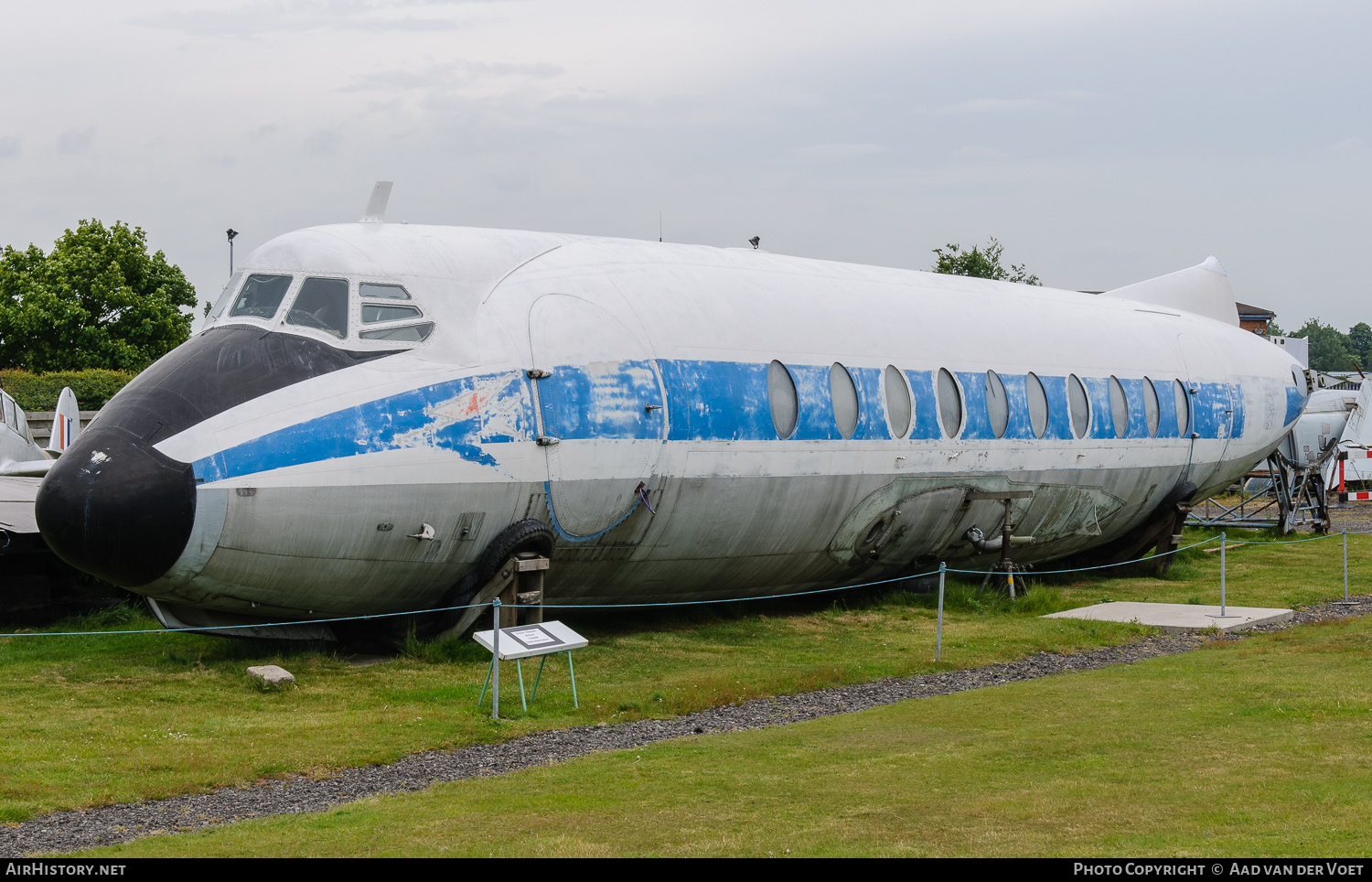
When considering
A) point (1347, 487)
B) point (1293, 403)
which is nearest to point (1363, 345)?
point (1347, 487)

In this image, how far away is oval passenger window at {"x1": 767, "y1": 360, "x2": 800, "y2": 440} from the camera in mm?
15984

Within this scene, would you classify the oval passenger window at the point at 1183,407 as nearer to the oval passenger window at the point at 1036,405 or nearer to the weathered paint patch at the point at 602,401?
the oval passenger window at the point at 1036,405

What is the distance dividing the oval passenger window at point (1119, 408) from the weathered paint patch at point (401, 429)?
10.9 m

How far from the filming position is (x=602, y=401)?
1446 centimetres

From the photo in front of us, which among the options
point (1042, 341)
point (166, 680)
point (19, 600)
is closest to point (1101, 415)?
point (1042, 341)

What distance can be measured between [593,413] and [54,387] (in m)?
39.0

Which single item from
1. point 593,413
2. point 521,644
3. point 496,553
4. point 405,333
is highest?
point 405,333

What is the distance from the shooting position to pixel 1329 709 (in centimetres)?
1203

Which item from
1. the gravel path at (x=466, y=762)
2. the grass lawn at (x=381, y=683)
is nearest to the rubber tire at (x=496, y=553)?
the grass lawn at (x=381, y=683)

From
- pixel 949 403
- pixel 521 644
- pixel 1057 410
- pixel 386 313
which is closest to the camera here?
pixel 521 644

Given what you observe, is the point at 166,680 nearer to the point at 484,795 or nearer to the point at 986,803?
the point at 484,795

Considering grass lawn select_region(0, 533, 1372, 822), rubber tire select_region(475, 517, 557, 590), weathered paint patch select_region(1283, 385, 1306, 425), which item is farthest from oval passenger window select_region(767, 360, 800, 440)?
weathered paint patch select_region(1283, 385, 1306, 425)

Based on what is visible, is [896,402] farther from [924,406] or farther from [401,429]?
[401,429]

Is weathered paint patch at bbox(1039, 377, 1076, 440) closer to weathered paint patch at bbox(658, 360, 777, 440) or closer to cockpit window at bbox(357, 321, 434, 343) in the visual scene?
weathered paint patch at bbox(658, 360, 777, 440)
